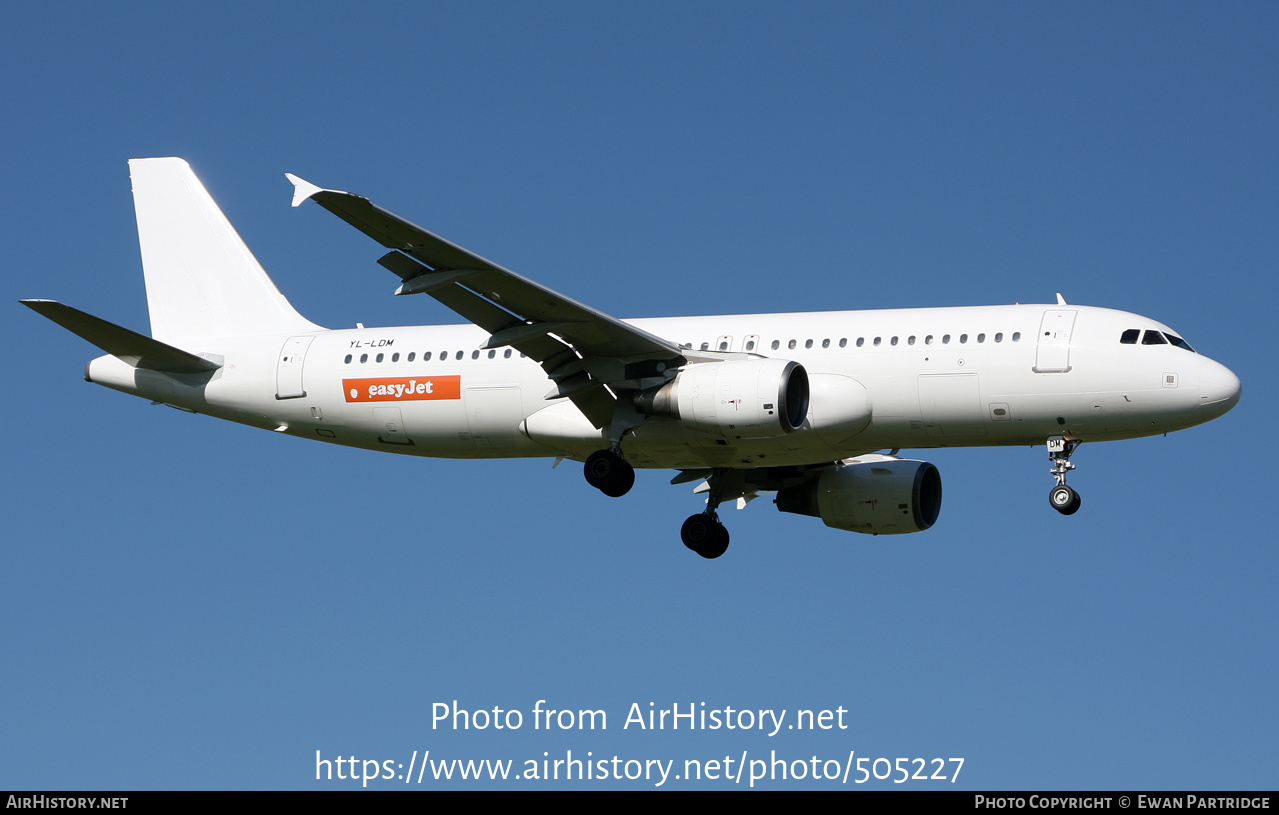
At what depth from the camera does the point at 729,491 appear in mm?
36375

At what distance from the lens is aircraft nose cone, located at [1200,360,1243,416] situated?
2956cm

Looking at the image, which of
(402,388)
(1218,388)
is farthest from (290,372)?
(1218,388)

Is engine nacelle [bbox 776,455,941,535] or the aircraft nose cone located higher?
the aircraft nose cone

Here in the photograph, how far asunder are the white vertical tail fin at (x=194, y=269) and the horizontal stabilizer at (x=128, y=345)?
4.86 feet

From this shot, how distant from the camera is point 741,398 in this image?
98.1 ft

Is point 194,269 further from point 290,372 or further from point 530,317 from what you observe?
point 530,317

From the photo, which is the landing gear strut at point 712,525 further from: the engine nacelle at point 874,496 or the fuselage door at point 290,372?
the fuselage door at point 290,372

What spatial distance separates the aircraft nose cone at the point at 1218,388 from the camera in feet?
97.0

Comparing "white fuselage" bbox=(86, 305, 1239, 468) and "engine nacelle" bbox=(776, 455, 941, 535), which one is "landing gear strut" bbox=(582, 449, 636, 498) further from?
"engine nacelle" bbox=(776, 455, 941, 535)

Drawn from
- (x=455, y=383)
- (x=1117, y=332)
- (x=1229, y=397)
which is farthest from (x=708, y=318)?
(x=1229, y=397)

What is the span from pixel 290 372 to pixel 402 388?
9.42 ft

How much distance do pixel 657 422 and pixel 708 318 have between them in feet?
9.93

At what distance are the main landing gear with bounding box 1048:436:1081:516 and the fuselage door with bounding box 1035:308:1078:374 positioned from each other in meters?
1.47

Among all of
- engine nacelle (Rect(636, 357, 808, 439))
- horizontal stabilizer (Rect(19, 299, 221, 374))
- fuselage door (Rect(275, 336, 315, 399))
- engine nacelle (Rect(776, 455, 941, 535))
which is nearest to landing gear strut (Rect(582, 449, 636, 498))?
engine nacelle (Rect(636, 357, 808, 439))
